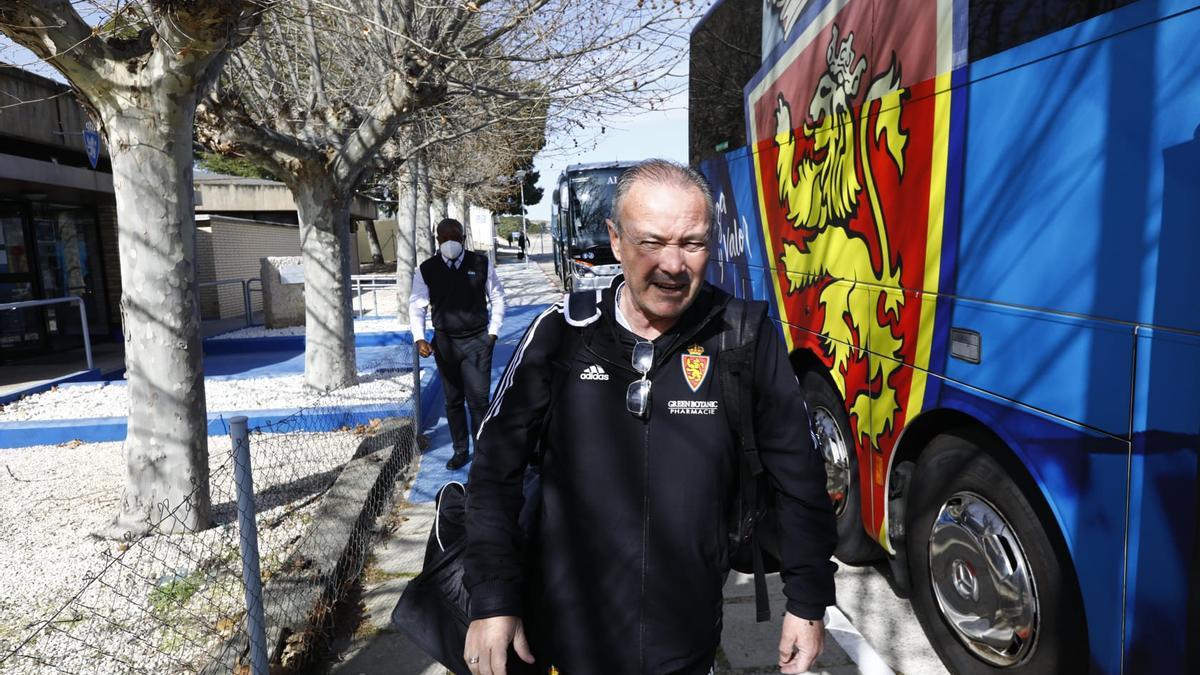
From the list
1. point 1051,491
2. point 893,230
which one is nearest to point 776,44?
point 893,230

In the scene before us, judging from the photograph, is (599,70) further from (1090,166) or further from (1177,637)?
(1177,637)

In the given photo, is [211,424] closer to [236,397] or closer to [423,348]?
[236,397]

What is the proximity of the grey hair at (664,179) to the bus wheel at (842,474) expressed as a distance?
8.18ft

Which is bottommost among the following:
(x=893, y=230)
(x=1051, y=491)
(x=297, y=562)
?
(x=297, y=562)

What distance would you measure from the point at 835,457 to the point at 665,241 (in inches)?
116

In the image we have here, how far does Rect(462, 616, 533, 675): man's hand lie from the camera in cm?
169

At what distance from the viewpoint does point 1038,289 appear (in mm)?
2441

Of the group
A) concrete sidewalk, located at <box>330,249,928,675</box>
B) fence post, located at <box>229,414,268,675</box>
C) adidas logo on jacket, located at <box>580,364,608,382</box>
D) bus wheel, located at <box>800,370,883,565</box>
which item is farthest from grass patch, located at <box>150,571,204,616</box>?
bus wheel, located at <box>800,370,883,565</box>

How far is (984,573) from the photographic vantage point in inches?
109

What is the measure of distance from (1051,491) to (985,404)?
0.40 metres

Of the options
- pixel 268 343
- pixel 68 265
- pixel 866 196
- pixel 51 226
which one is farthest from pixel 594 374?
pixel 68 265

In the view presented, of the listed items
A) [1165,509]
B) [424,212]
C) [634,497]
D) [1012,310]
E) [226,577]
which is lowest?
[226,577]

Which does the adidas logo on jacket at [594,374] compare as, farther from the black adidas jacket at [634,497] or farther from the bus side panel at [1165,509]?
the bus side panel at [1165,509]

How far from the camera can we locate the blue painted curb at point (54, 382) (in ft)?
26.9
